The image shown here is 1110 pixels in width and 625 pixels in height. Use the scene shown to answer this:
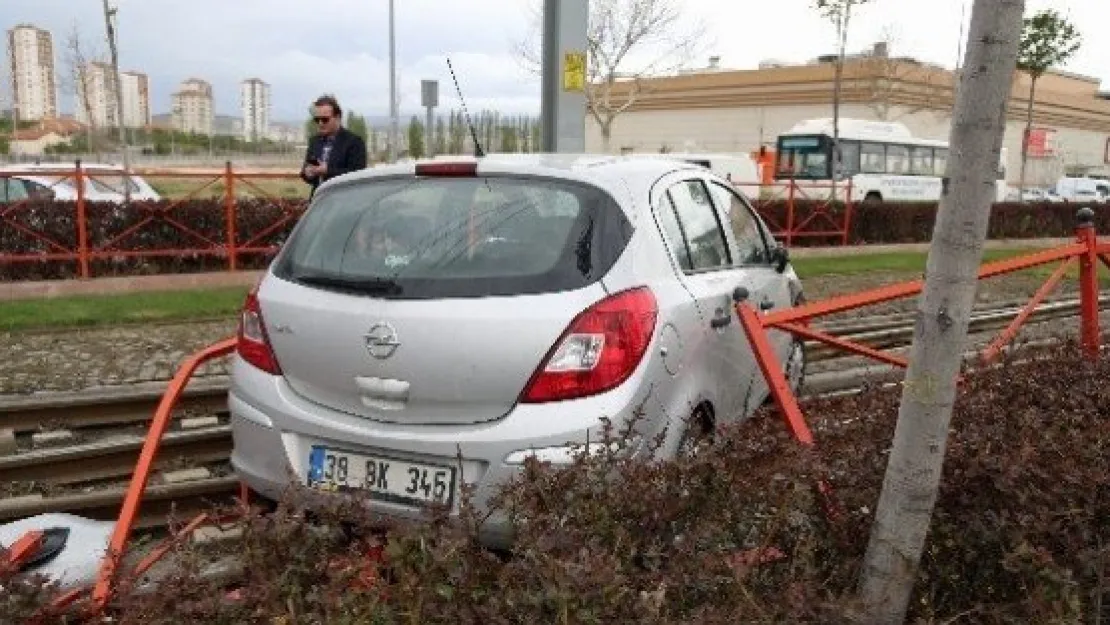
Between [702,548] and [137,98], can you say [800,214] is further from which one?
[137,98]

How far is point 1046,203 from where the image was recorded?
24.5 metres

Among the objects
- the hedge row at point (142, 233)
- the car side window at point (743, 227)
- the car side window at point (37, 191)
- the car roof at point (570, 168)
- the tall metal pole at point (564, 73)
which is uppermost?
the tall metal pole at point (564, 73)

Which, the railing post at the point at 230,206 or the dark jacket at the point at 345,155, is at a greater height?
the dark jacket at the point at 345,155

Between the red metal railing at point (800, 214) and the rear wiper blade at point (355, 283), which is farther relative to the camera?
the red metal railing at point (800, 214)

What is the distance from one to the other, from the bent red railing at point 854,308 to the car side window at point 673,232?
0.31m

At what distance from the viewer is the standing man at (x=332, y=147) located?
767 cm

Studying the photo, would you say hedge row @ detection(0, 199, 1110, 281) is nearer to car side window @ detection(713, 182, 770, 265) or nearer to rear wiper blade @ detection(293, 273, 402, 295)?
car side window @ detection(713, 182, 770, 265)

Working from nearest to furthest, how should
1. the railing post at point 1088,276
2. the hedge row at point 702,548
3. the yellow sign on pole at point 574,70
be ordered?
the hedge row at point 702,548 < the railing post at point 1088,276 < the yellow sign on pole at point 574,70

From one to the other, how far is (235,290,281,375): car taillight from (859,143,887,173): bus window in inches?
1197

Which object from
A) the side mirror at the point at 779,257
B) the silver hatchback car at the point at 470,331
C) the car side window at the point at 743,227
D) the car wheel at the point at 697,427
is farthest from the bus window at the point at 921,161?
the car wheel at the point at 697,427

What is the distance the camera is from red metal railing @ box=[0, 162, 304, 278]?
37.4 feet

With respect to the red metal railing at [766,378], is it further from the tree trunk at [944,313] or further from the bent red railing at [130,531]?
the tree trunk at [944,313]

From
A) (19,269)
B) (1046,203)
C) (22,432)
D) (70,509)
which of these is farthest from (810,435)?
(1046,203)

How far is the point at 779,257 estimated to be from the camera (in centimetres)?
492
